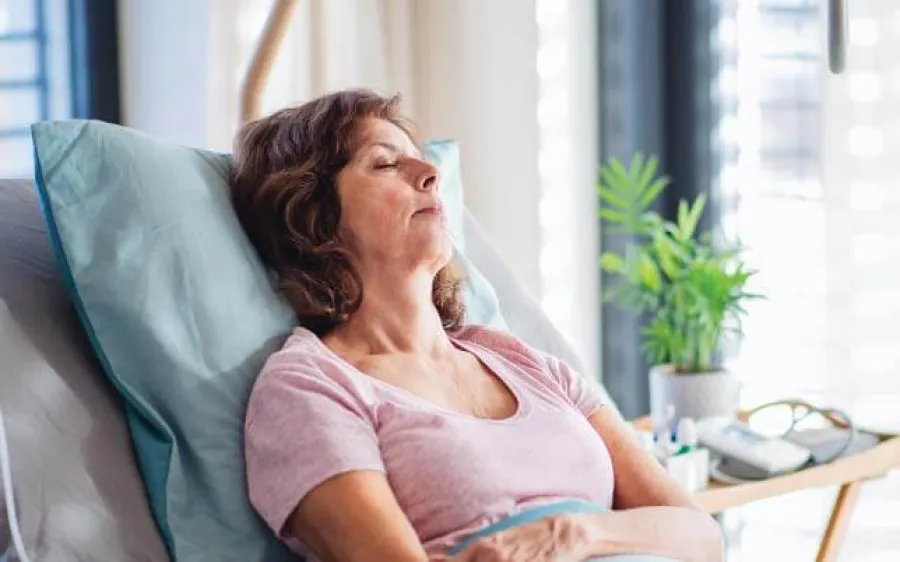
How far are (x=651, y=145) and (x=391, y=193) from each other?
1.70 metres

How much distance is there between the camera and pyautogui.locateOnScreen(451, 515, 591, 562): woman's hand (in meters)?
1.44

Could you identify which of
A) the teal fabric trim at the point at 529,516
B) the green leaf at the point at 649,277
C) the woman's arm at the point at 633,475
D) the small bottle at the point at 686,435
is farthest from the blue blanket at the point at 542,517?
the green leaf at the point at 649,277

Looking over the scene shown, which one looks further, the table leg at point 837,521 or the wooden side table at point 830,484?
the table leg at point 837,521

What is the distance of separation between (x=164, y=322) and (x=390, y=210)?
299 mm

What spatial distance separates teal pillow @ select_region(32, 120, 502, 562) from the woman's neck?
0.11 meters

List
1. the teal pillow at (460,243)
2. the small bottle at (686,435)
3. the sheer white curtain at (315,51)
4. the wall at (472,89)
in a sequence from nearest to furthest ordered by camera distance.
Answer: the teal pillow at (460,243) → the small bottle at (686,435) → the sheer white curtain at (315,51) → the wall at (472,89)

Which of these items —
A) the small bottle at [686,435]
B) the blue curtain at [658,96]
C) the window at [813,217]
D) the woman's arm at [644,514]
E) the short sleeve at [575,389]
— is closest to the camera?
the woman's arm at [644,514]

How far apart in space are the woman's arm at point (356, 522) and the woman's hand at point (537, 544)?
6 centimetres

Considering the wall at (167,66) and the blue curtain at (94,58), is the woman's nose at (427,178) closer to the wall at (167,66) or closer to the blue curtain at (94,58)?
the wall at (167,66)

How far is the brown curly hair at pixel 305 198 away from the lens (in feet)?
5.42

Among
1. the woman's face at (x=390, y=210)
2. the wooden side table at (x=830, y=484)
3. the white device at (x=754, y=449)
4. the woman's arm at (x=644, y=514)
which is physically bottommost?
the wooden side table at (x=830, y=484)

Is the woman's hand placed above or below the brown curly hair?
below

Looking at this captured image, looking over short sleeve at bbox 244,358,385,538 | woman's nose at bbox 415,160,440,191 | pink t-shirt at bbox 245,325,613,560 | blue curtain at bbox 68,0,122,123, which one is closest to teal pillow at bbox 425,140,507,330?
woman's nose at bbox 415,160,440,191

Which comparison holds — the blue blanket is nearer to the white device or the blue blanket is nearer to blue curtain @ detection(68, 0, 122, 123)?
the white device
